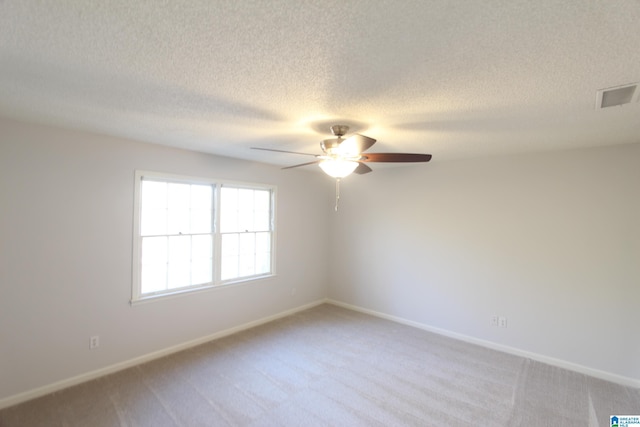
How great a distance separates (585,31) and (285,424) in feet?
10.1

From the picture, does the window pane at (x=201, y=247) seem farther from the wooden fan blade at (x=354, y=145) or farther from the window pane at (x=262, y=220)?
the wooden fan blade at (x=354, y=145)

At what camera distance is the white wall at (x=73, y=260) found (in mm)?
2613

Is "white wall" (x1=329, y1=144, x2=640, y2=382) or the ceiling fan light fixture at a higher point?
the ceiling fan light fixture

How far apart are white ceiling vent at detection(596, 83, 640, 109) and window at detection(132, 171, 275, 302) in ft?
12.4

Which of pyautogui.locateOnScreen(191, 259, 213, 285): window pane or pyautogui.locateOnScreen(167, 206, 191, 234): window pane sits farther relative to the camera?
pyautogui.locateOnScreen(191, 259, 213, 285): window pane

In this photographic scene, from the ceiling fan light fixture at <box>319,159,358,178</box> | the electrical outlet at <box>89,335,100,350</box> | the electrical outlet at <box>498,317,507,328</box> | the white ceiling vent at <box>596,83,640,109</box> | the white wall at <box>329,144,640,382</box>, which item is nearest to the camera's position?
the white ceiling vent at <box>596,83,640,109</box>

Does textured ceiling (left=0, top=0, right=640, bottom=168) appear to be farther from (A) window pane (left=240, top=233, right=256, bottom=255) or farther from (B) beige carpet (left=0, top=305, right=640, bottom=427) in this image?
(B) beige carpet (left=0, top=305, right=640, bottom=427)

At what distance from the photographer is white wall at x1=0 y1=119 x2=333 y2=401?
2.61 m

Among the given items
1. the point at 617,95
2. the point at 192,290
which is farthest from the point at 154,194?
the point at 617,95

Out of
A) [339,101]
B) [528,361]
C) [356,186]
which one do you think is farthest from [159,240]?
[528,361]

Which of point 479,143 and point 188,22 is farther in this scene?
point 479,143

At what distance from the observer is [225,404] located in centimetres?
263

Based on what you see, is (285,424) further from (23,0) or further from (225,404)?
(23,0)

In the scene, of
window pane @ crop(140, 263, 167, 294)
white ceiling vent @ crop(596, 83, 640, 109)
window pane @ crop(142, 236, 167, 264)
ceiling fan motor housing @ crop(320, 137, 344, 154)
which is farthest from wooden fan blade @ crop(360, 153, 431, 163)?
window pane @ crop(140, 263, 167, 294)
